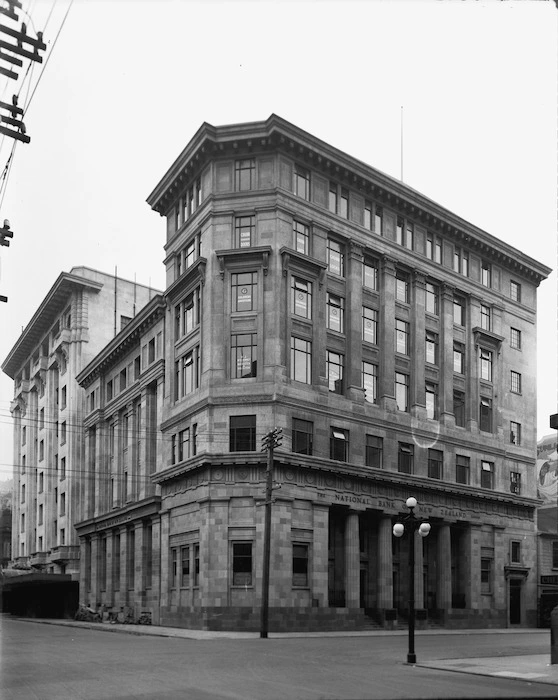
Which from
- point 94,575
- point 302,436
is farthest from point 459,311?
point 94,575

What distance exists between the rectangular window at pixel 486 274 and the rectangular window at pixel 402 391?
12.5 m

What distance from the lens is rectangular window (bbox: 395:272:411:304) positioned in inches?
2307

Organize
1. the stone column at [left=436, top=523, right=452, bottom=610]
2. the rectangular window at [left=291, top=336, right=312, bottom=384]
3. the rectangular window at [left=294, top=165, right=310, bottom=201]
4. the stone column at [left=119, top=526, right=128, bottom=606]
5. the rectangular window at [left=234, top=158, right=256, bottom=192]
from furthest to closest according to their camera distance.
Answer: the stone column at [left=119, top=526, right=128, bottom=606] < the stone column at [left=436, top=523, right=452, bottom=610] < the rectangular window at [left=294, top=165, right=310, bottom=201] < the rectangular window at [left=234, top=158, right=256, bottom=192] < the rectangular window at [left=291, top=336, right=312, bottom=384]

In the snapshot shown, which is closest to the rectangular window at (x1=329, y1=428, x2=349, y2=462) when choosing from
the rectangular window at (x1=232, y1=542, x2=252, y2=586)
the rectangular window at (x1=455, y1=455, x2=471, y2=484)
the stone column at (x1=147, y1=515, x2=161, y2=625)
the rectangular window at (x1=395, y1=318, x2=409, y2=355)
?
the rectangular window at (x1=232, y1=542, x2=252, y2=586)

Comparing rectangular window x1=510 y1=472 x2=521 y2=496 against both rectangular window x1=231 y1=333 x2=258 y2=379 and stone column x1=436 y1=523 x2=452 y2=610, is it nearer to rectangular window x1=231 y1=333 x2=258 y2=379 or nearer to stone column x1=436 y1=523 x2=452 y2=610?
stone column x1=436 y1=523 x2=452 y2=610

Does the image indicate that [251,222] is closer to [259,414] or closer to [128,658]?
[259,414]

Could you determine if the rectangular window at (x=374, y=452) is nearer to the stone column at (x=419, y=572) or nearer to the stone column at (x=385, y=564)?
the stone column at (x=385, y=564)

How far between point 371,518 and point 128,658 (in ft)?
93.7

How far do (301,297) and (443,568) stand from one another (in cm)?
2113

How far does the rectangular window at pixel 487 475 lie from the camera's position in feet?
207

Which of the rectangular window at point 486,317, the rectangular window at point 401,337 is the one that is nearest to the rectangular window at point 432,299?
the rectangular window at point 401,337

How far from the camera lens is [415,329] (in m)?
59.1

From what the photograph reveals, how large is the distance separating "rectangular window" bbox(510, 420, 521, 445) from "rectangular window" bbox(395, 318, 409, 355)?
45.1 feet

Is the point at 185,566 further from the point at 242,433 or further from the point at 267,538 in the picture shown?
the point at 267,538
